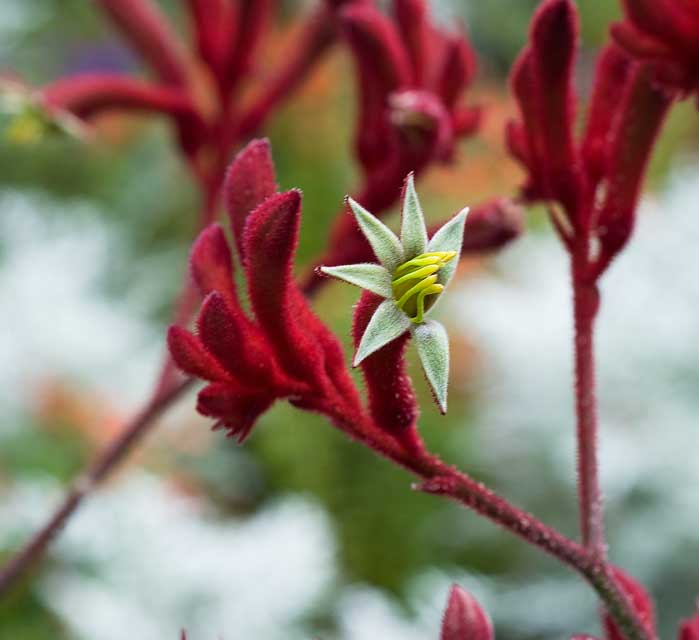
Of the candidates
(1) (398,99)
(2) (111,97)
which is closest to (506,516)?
(1) (398,99)

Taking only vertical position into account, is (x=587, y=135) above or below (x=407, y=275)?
above

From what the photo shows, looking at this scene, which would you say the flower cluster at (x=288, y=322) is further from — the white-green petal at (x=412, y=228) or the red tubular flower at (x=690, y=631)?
the red tubular flower at (x=690, y=631)

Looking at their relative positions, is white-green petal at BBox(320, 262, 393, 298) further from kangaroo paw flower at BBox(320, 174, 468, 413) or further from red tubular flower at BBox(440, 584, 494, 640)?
red tubular flower at BBox(440, 584, 494, 640)

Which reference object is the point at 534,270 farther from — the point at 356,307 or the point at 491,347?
the point at 356,307

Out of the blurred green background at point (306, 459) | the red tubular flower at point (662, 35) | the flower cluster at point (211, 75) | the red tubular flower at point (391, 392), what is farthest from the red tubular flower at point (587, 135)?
the blurred green background at point (306, 459)

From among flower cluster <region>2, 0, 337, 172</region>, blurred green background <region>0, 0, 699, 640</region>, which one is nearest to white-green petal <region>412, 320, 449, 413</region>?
flower cluster <region>2, 0, 337, 172</region>

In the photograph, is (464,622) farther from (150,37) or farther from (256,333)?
(150,37)

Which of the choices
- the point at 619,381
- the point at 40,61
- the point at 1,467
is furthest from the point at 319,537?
the point at 40,61
